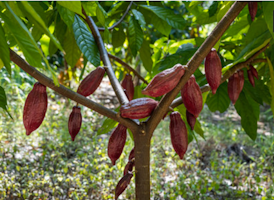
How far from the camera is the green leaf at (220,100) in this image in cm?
88

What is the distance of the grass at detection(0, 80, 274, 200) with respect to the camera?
1.51 meters

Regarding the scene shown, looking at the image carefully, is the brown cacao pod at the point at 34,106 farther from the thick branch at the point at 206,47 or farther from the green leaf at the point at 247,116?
the green leaf at the point at 247,116

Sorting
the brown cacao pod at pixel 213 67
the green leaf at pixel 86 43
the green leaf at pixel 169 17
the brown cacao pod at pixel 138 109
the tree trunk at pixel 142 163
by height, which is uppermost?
the green leaf at pixel 169 17

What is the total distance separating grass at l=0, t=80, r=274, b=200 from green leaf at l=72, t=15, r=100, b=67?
936 mm

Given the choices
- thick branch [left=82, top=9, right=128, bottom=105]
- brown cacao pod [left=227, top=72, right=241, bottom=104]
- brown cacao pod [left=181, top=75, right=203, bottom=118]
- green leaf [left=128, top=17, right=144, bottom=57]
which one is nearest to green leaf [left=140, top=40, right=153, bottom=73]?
green leaf [left=128, top=17, right=144, bottom=57]

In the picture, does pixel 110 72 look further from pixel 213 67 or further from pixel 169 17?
pixel 169 17

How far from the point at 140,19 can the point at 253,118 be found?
0.41 m

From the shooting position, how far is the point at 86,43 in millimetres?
656

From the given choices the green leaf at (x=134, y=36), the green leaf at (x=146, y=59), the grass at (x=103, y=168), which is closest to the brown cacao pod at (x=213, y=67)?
the green leaf at (x=134, y=36)

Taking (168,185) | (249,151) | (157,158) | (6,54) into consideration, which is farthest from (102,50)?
(249,151)

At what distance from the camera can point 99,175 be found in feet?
5.34

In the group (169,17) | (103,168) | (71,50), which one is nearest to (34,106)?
(71,50)

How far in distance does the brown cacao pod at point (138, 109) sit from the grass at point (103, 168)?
1.03 metres

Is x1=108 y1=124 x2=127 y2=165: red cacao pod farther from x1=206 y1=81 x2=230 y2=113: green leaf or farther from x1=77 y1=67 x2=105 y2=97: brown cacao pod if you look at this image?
x1=206 y1=81 x2=230 y2=113: green leaf
